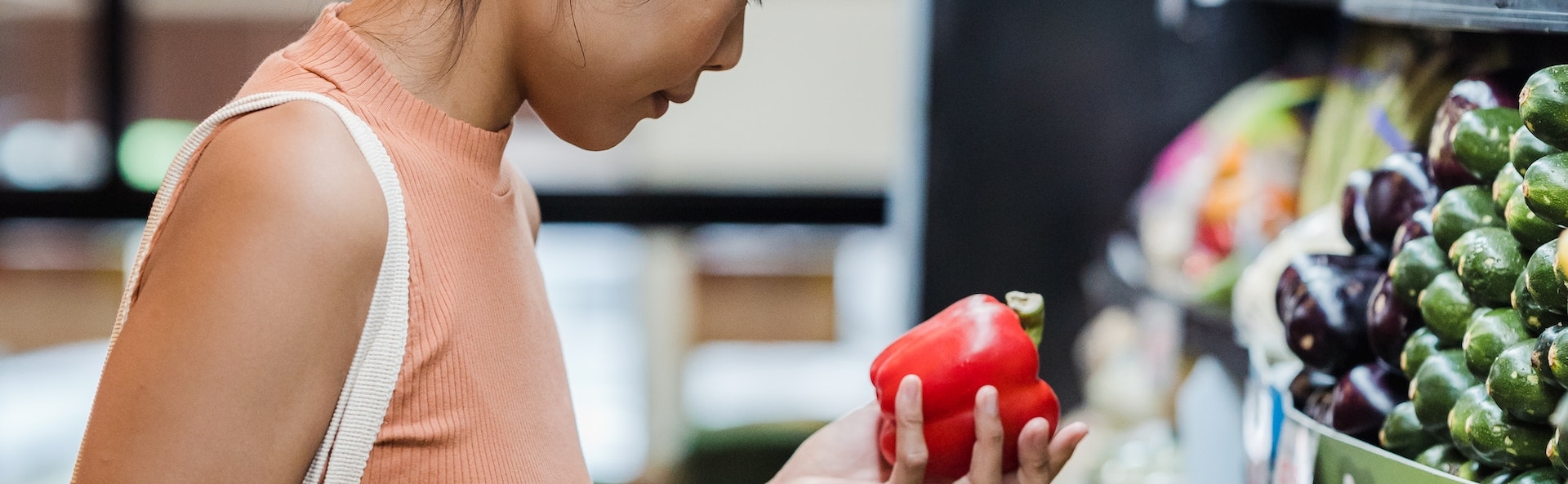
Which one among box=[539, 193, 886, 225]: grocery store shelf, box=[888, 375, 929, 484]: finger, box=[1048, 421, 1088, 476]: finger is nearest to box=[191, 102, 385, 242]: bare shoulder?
box=[888, 375, 929, 484]: finger

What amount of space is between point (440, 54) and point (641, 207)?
2.98m

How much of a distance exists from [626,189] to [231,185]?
316cm

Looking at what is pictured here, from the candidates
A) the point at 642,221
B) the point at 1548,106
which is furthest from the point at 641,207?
the point at 1548,106

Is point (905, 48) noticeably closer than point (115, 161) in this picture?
Yes

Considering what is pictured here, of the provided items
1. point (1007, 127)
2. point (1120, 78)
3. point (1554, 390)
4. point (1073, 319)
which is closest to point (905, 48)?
point (1007, 127)

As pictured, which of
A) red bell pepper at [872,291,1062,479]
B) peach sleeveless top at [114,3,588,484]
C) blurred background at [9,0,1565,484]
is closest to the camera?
peach sleeveless top at [114,3,588,484]

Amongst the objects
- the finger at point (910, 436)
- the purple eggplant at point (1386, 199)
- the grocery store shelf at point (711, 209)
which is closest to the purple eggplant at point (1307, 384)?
the purple eggplant at point (1386, 199)

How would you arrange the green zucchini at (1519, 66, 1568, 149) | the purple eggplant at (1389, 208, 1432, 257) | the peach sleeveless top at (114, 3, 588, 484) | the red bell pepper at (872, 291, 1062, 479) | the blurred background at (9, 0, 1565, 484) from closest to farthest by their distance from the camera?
the green zucchini at (1519, 66, 1568, 149)
the peach sleeveless top at (114, 3, 588, 484)
the purple eggplant at (1389, 208, 1432, 257)
the red bell pepper at (872, 291, 1062, 479)
the blurred background at (9, 0, 1565, 484)

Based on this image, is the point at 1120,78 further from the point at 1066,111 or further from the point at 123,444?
the point at 123,444

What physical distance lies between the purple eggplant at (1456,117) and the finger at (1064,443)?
0.35 metres

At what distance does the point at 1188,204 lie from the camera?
2.03 meters

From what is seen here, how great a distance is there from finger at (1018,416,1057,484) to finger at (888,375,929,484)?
0.27 feet

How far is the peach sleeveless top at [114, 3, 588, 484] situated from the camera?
Result: 811 millimetres

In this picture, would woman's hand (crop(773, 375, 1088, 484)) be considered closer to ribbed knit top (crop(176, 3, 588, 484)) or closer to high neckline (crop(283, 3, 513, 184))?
ribbed knit top (crop(176, 3, 588, 484))
